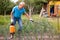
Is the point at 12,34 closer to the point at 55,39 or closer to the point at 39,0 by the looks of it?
the point at 55,39

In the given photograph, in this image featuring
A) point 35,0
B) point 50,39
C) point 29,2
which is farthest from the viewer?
point 35,0

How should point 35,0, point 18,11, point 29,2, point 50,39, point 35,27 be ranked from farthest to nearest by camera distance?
1. point 35,0
2. point 29,2
3. point 35,27
4. point 18,11
5. point 50,39

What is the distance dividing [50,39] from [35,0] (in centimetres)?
1901

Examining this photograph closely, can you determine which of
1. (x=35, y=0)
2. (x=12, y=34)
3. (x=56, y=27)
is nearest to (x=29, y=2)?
(x=35, y=0)

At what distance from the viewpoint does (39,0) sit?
91.5 ft

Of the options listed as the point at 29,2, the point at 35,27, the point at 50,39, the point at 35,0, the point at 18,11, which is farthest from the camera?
the point at 35,0

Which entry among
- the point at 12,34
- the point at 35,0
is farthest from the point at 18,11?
the point at 35,0

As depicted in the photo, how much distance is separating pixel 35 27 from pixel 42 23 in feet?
1.32

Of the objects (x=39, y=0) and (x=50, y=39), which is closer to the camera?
(x=50, y=39)

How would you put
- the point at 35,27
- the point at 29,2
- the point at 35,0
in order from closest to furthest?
the point at 35,27
the point at 29,2
the point at 35,0

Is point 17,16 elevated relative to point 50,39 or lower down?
elevated

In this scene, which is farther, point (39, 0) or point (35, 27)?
point (39, 0)

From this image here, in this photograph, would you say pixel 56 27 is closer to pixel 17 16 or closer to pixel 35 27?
pixel 35 27

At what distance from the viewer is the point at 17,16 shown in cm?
812
